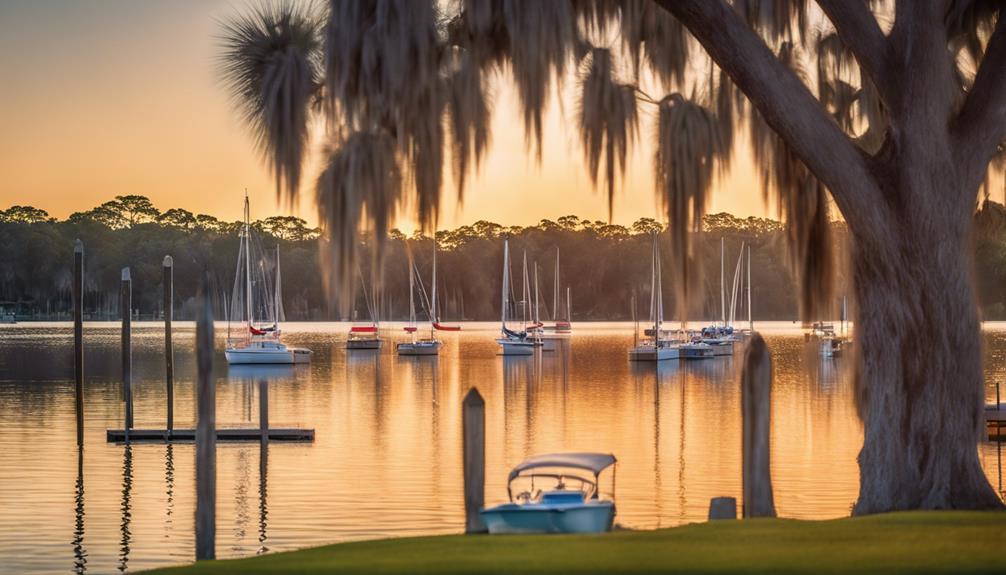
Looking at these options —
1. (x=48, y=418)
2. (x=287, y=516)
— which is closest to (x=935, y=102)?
(x=287, y=516)

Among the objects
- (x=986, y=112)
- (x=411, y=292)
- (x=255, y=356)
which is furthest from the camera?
(x=255, y=356)

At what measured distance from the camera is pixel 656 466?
121 feet

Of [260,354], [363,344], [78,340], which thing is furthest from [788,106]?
[363,344]

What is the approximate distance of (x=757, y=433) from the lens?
14.0 m

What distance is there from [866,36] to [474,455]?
19.5ft

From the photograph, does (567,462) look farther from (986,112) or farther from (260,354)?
(260,354)

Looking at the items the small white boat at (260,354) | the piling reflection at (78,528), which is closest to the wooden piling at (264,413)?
the piling reflection at (78,528)

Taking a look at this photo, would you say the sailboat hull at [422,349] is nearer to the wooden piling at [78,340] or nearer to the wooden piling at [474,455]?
the wooden piling at [78,340]

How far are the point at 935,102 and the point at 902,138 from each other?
19.1 inches

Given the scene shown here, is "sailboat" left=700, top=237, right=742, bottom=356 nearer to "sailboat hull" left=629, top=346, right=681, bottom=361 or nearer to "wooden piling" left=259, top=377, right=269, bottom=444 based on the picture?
"sailboat hull" left=629, top=346, right=681, bottom=361

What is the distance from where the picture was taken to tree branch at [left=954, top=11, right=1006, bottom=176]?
13.7 m

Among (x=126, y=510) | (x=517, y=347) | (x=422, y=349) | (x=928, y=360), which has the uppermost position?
(x=928, y=360)

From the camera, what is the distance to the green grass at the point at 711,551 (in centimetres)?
1007

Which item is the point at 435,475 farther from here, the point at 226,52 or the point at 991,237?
the point at 226,52
